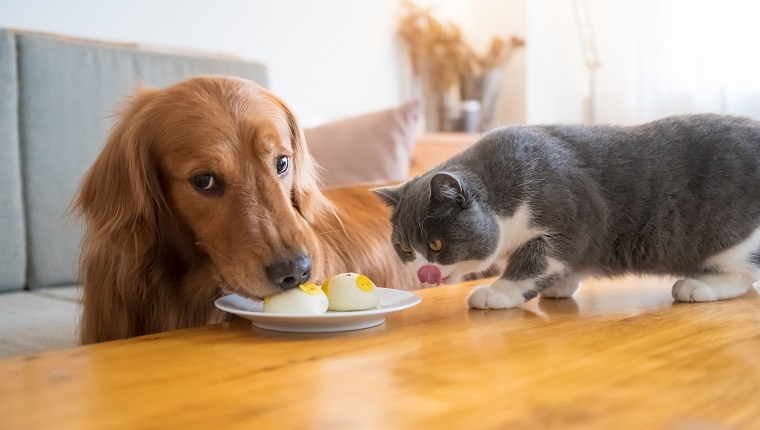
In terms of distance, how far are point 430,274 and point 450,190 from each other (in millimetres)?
191

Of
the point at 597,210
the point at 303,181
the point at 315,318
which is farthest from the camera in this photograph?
the point at 303,181

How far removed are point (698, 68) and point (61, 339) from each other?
293cm

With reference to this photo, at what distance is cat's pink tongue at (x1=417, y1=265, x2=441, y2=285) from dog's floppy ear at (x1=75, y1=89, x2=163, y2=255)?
1.84 feet

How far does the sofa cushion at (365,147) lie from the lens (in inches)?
105

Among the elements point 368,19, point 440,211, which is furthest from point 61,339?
point 368,19

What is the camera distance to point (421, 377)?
93 centimetres

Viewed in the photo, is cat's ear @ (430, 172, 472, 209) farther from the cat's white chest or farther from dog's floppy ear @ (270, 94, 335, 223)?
dog's floppy ear @ (270, 94, 335, 223)

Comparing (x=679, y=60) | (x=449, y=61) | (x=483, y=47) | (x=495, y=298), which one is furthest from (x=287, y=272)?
(x=483, y=47)

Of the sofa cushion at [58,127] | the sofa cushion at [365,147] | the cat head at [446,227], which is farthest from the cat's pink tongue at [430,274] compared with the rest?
the sofa cushion at [58,127]

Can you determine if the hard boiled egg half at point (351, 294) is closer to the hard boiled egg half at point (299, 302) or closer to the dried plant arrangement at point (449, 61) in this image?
the hard boiled egg half at point (299, 302)

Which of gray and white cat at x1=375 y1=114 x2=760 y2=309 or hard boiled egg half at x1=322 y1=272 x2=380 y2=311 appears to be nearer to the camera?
hard boiled egg half at x1=322 y1=272 x2=380 y2=311

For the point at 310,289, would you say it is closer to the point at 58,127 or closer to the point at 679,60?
the point at 58,127

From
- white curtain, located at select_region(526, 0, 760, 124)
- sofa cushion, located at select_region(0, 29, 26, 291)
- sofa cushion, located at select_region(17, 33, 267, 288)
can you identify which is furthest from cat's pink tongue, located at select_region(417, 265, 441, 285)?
white curtain, located at select_region(526, 0, 760, 124)

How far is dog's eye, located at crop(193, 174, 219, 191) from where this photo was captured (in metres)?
1.45
